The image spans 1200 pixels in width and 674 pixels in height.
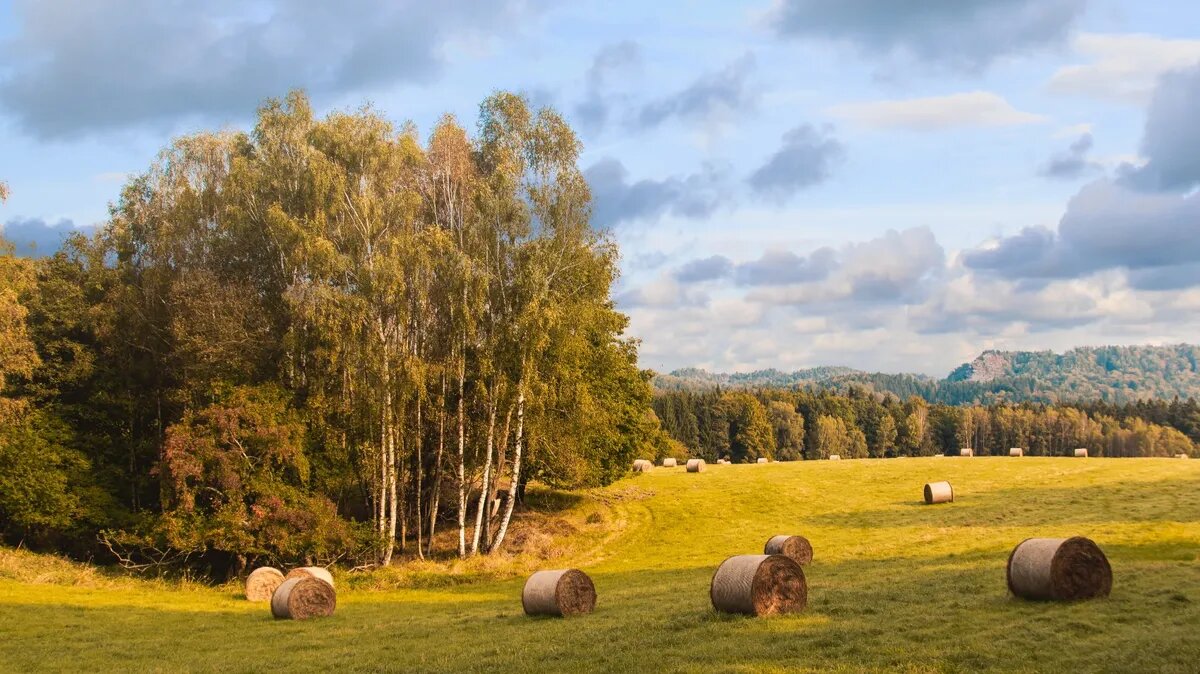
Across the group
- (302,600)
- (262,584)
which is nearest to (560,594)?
(302,600)

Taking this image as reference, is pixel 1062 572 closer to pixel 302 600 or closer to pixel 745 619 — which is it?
pixel 745 619

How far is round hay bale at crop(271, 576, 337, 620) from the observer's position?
24938 millimetres

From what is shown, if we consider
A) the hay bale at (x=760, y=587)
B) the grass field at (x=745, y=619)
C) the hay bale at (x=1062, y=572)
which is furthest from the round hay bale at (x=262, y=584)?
the hay bale at (x=1062, y=572)

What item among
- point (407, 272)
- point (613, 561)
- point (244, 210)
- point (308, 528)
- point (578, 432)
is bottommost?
point (613, 561)

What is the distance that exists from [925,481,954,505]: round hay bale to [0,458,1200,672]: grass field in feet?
2.62

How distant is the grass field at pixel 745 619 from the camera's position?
14656 millimetres

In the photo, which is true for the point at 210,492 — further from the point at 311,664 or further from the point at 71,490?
the point at 311,664

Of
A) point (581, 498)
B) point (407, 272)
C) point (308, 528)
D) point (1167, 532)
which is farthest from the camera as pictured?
point (581, 498)

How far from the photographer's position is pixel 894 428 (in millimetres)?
158375

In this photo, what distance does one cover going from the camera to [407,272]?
1561 inches

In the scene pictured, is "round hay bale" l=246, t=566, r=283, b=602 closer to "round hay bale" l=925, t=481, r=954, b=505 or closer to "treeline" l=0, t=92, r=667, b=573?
"treeline" l=0, t=92, r=667, b=573

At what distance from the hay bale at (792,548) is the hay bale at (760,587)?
1056 cm

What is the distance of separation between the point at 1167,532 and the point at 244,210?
4229 centimetres

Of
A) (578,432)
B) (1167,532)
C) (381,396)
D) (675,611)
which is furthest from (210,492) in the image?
(1167,532)
